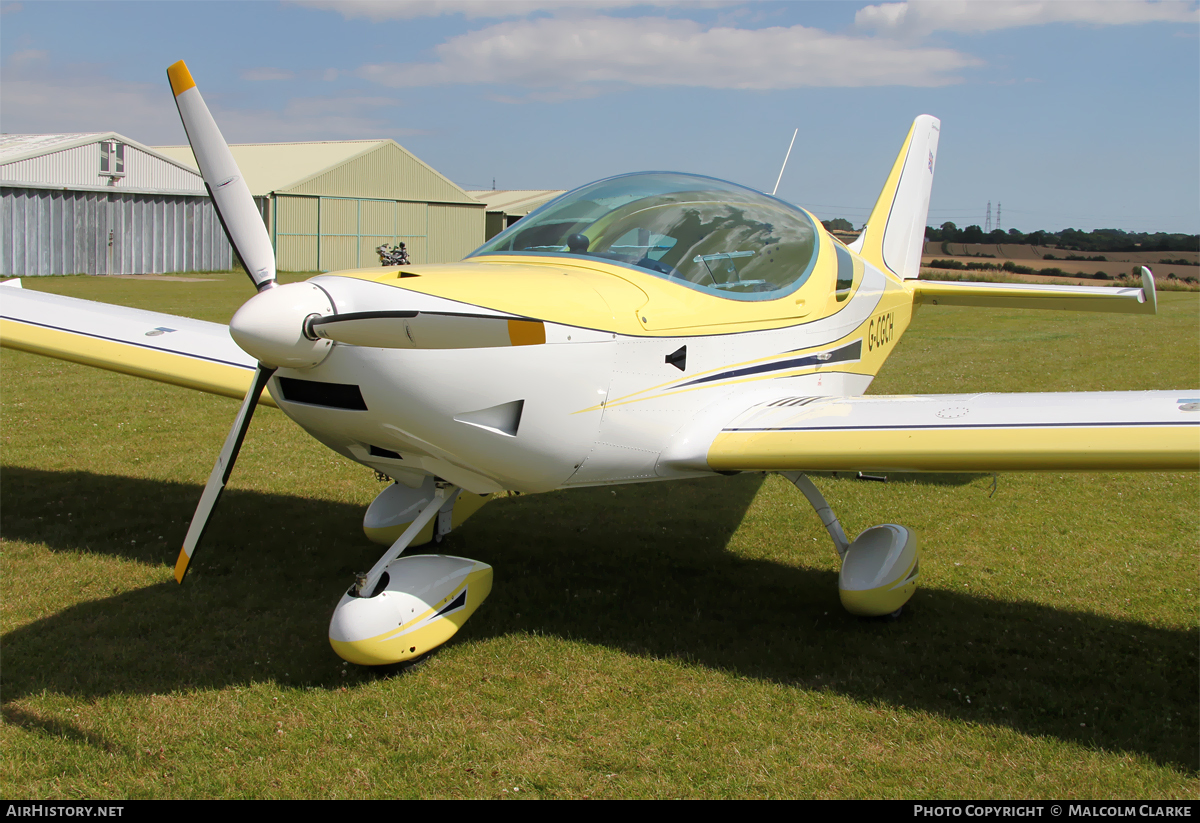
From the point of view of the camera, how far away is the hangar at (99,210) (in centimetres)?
2792

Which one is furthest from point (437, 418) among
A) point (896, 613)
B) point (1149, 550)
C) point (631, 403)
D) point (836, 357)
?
point (1149, 550)

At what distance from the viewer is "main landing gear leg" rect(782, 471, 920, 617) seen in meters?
4.77

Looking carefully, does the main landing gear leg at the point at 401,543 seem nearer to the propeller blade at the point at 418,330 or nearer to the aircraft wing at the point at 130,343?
the propeller blade at the point at 418,330

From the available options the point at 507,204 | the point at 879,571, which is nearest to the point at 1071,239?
the point at 507,204

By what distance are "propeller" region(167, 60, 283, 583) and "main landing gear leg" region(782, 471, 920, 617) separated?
2.65 m

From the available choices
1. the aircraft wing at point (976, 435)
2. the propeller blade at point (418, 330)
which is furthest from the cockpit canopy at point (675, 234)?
the propeller blade at point (418, 330)

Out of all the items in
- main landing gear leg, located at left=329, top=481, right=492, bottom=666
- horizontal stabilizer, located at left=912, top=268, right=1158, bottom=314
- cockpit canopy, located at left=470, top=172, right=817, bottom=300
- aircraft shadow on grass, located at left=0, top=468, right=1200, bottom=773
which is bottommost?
aircraft shadow on grass, located at left=0, top=468, right=1200, bottom=773

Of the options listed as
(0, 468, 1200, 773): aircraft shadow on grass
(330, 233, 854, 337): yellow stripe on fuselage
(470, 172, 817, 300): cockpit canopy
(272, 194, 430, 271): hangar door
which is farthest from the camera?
(272, 194, 430, 271): hangar door

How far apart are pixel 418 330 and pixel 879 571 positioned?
287cm

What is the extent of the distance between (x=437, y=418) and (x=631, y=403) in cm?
100

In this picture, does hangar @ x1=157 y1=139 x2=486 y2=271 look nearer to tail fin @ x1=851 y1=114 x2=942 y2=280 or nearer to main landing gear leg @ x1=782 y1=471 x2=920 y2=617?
tail fin @ x1=851 y1=114 x2=942 y2=280

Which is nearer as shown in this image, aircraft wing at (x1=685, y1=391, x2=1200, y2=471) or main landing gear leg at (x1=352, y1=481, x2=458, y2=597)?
aircraft wing at (x1=685, y1=391, x2=1200, y2=471)

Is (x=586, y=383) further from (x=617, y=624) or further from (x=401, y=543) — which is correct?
(x=617, y=624)

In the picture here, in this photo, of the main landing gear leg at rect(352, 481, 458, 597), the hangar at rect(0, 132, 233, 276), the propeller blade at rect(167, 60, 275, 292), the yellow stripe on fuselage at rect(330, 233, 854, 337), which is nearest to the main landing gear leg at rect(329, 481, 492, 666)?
the main landing gear leg at rect(352, 481, 458, 597)
